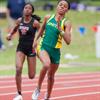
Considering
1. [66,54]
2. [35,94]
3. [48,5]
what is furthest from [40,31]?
[48,5]

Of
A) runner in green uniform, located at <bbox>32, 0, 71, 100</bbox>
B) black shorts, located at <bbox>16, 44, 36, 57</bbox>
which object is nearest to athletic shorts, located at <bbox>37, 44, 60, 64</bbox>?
runner in green uniform, located at <bbox>32, 0, 71, 100</bbox>

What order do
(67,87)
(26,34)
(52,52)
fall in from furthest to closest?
1. (67,87)
2. (26,34)
3. (52,52)

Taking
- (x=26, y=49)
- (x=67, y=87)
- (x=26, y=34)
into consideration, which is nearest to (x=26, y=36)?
(x=26, y=34)

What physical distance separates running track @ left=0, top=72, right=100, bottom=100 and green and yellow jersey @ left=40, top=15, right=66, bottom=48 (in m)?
1.51

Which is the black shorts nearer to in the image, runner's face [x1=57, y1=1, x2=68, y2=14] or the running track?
the running track

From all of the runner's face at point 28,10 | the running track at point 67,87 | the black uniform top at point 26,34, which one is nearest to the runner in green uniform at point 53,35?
the black uniform top at point 26,34

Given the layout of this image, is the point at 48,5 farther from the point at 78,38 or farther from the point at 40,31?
the point at 40,31

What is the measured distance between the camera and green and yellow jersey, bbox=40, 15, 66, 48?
1056 centimetres

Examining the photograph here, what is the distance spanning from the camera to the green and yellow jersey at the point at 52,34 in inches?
416

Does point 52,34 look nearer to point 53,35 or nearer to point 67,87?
point 53,35

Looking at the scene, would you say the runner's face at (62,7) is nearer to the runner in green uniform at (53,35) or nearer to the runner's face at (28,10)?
the runner in green uniform at (53,35)

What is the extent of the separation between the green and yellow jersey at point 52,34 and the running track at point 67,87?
4.97 feet

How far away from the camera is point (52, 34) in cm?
1062

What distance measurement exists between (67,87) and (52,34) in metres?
3.62
